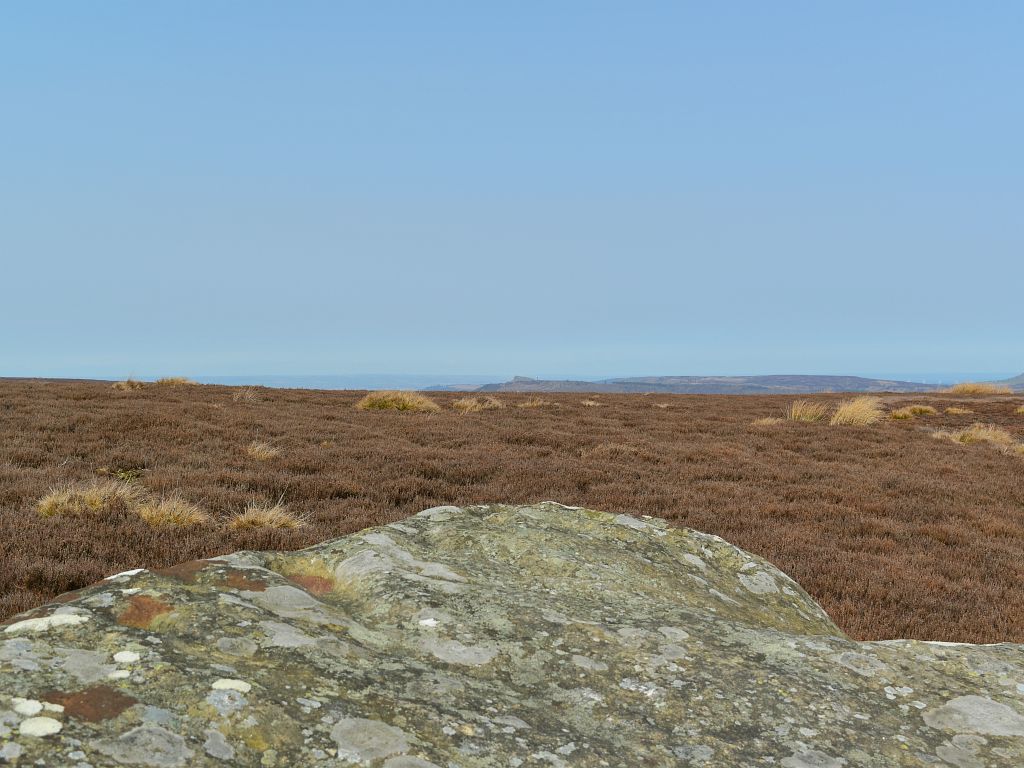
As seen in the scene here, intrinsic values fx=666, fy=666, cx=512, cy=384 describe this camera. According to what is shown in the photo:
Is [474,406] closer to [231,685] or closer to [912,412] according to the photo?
[912,412]

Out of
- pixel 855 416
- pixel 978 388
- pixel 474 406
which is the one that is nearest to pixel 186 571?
pixel 474 406

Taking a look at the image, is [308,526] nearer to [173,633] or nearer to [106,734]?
[173,633]

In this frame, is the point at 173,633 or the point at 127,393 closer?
the point at 173,633

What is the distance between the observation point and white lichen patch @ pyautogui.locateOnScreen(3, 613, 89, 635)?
7.32ft

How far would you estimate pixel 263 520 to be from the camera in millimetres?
8188

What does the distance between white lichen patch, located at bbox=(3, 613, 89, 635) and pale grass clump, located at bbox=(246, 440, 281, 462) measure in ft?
36.0

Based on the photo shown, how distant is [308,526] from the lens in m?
8.40

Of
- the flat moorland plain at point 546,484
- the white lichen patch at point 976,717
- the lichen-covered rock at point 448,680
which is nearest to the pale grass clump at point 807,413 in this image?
the flat moorland plain at point 546,484

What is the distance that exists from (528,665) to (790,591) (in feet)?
9.04

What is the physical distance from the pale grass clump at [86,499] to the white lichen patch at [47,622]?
6.67 meters

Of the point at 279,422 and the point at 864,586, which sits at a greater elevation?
the point at 279,422

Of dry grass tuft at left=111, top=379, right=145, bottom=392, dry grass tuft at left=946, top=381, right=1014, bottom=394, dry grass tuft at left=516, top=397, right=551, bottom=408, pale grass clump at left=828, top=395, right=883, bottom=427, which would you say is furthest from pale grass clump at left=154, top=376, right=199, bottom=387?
dry grass tuft at left=946, top=381, right=1014, bottom=394

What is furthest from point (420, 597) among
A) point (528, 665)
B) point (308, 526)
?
point (308, 526)

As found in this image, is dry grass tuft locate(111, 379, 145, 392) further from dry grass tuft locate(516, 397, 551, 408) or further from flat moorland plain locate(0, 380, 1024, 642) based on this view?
dry grass tuft locate(516, 397, 551, 408)
